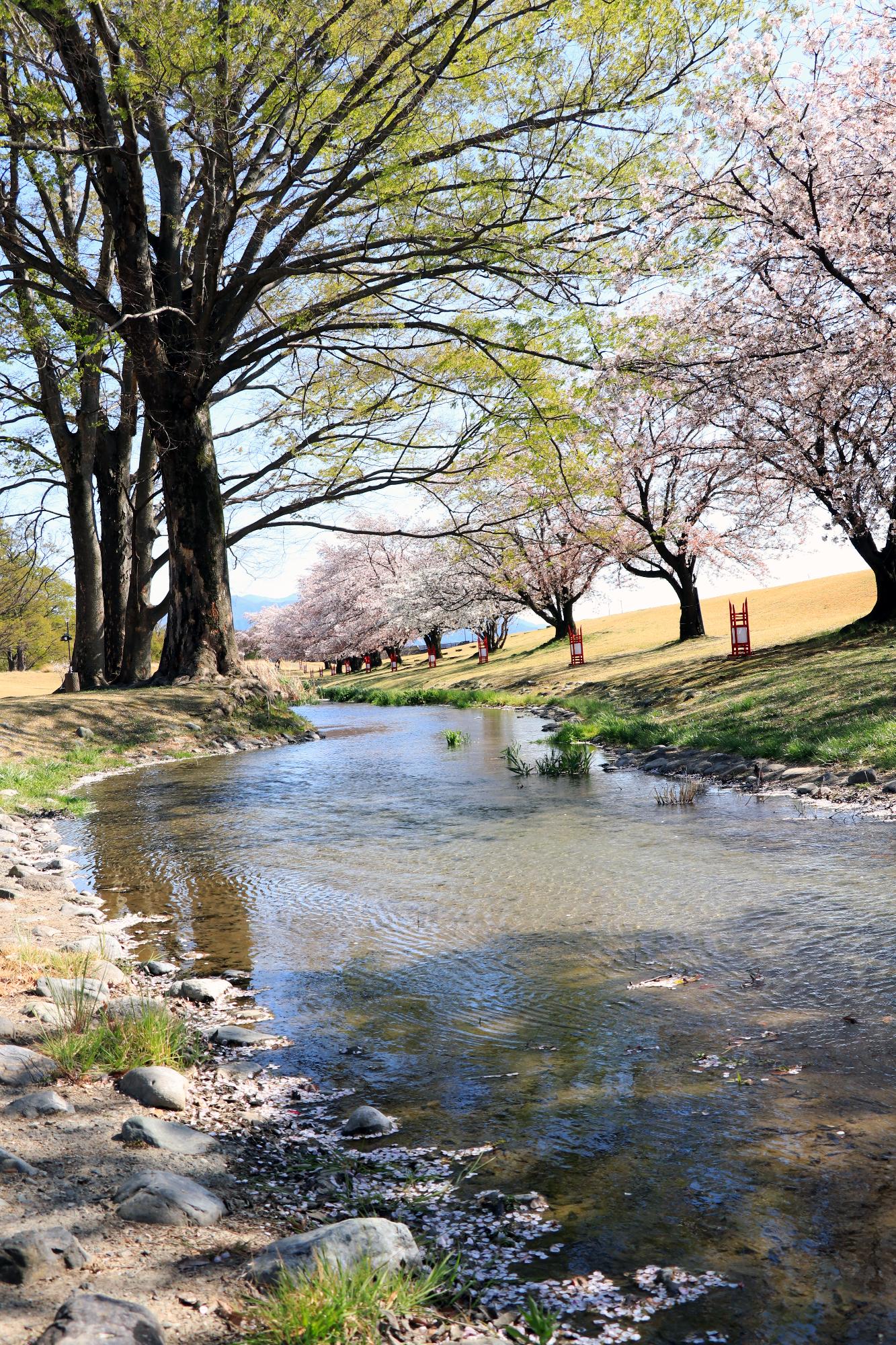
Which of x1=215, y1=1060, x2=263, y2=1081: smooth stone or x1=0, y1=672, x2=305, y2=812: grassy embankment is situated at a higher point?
x1=0, y1=672, x2=305, y2=812: grassy embankment

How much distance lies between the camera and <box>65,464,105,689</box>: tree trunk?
2238cm

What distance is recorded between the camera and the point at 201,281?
1656 centimetres

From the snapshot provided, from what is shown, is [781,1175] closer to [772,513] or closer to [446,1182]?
[446,1182]

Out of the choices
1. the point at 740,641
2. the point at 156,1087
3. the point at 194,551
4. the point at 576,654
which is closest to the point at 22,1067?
the point at 156,1087

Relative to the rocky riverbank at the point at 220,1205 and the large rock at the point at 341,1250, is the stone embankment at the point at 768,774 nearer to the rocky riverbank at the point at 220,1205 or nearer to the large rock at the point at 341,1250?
the rocky riverbank at the point at 220,1205

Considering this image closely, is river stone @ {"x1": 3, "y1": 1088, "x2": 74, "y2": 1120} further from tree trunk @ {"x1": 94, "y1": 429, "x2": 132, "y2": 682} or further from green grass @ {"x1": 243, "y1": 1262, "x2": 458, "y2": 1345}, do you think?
tree trunk @ {"x1": 94, "y1": 429, "x2": 132, "y2": 682}

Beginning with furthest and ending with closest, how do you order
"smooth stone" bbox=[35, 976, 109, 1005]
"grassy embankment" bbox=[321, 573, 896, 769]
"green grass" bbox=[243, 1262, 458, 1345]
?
"grassy embankment" bbox=[321, 573, 896, 769]
"smooth stone" bbox=[35, 976, 109, 1005]
"green grass" bbox=[243, 1262, 458, 1345]

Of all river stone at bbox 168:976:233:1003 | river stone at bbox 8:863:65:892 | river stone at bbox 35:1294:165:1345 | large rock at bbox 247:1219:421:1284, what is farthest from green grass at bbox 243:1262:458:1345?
river stone at bbox 8:863:65:892

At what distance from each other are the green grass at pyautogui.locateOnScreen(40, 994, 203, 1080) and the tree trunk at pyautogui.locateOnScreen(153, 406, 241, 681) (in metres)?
15.3

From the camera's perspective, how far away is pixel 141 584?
22625mm

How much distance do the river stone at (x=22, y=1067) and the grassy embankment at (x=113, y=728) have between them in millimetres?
8579

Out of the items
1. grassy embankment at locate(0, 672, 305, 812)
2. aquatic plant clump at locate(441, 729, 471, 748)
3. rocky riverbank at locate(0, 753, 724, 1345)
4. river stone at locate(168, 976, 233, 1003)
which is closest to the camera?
rocky riverbank at locate(0, 753, 724, 1345)

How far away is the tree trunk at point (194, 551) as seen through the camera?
18.1 m

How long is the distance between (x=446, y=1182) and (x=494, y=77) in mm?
13770
